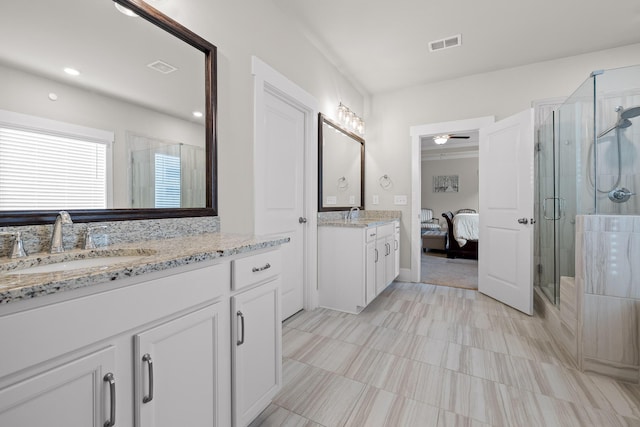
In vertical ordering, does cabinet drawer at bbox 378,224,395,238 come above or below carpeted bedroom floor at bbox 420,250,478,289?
above

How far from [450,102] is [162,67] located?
338 centimetres

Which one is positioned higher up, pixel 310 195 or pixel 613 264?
pixel 310 195

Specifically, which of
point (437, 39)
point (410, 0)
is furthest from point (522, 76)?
point (410, 0)

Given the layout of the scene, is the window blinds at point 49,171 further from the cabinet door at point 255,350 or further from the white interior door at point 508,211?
the white interior door at point 508,211

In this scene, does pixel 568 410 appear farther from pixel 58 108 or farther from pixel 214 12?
pixel 214 12

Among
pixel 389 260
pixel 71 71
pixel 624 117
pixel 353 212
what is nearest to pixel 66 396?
pixel 71 71

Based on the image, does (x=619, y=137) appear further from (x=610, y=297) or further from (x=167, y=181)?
(x=167, y=181)

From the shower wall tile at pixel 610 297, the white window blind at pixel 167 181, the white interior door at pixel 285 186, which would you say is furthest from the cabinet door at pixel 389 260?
the white window blind at pixel 167 181

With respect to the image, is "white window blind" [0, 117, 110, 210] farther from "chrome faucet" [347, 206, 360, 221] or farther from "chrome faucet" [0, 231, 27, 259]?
"chrome faucet" [347, 206, 360, 221]

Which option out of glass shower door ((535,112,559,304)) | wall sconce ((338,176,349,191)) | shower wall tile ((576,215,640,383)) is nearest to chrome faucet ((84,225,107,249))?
wall sconce ((338,176,349,191))

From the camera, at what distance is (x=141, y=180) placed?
1359 millimetres

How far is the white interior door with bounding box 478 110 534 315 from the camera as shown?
2.72 meters

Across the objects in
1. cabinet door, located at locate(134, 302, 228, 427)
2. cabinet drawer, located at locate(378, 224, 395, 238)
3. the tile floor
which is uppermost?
cabinet drawer, located at locate(378, 224, 395, 238)

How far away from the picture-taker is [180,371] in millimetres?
919
